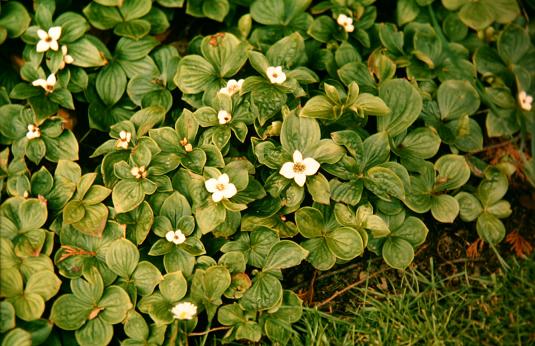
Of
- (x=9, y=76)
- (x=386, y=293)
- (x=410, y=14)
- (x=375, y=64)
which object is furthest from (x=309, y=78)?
(x=9, y=76)

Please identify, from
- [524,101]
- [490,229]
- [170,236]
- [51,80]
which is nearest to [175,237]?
[170,236]

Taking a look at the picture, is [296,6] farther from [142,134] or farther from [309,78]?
[142,134]

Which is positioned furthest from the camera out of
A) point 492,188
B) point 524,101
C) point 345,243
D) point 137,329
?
point 524,101

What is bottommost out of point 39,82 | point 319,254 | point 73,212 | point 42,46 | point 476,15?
point 319,254

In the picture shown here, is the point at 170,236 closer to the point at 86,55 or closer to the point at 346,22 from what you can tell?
the point at 86,55

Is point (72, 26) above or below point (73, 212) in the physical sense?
above

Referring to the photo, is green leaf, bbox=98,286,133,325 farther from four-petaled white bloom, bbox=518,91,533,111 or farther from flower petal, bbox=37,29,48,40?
four-petaled white bloom, bbox=518,91,533,111

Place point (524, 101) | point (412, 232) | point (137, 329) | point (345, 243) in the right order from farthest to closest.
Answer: point (524, 101), point (412, 232), point (345, 243), point (137, 329)

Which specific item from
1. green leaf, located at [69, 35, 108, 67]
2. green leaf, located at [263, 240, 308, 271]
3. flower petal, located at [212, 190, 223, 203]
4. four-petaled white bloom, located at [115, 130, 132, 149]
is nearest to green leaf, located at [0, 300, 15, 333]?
four-petaled white bloom, located at [115, 130, 132, 149]
